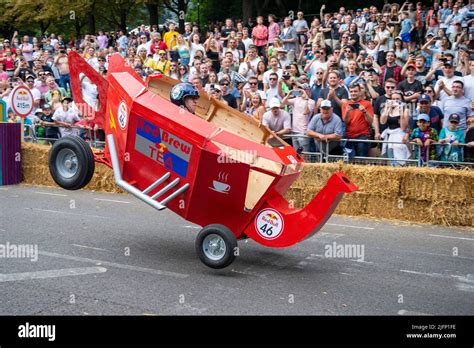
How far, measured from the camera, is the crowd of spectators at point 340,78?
484 inches

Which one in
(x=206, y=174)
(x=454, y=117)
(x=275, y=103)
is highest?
(x=275, y=103)

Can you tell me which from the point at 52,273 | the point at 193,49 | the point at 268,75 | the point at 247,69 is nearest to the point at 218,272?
the point at 52,273

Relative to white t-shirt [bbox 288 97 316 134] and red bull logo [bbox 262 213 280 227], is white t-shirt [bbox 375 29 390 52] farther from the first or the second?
red bull logo [bbox 262 213 280 227]

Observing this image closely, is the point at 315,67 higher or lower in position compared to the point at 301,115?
higher

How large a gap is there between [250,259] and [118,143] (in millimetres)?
2270

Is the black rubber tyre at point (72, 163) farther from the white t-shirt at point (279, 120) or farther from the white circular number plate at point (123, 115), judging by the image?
the white t-shirt at point (279, 120)

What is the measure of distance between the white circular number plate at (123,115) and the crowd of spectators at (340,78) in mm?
1364

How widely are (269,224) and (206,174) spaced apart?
3.11 feet

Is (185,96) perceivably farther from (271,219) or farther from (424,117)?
(424,117)

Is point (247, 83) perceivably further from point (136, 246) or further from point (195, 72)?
point (136, 246)

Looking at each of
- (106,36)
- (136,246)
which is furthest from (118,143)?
(106,36)

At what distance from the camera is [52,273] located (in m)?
7.48

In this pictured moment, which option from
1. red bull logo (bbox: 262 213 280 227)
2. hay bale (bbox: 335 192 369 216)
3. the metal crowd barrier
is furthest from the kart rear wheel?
the metal crowd barrier

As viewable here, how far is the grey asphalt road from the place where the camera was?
647cm
